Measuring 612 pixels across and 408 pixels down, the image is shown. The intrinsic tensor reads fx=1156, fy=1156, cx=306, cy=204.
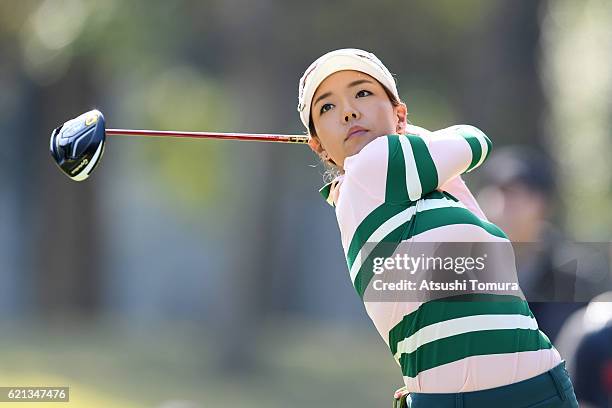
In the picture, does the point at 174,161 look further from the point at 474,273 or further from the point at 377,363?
the point at 474,273

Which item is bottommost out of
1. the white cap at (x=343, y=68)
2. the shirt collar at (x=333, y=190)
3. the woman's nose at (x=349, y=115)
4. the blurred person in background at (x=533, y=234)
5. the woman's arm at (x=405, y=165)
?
the woman's arm at (x=405, y=165)

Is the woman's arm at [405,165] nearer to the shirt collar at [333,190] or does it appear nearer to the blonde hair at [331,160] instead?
the shirt collar at [333,190]

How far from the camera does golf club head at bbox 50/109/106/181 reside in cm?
330

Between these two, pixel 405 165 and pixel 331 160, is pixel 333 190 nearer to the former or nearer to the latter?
pixel 331 160

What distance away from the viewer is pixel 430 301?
9.66ft

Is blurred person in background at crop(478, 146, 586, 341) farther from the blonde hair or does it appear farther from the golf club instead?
the golf club

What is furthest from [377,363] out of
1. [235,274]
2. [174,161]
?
[174,161]

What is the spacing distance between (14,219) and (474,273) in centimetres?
1621

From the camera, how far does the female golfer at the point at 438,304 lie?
2.89 meters

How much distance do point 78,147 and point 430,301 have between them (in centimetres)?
111

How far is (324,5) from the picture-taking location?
1365 cm

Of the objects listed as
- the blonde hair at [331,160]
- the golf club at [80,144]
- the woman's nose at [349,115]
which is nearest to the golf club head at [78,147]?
the golf club at [80,144]

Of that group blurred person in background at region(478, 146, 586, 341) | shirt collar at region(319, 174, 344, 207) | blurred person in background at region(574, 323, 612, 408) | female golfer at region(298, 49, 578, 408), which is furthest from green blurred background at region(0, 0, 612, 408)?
female golfer at region(298, 49, 578, 408)

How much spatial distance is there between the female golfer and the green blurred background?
604cm
